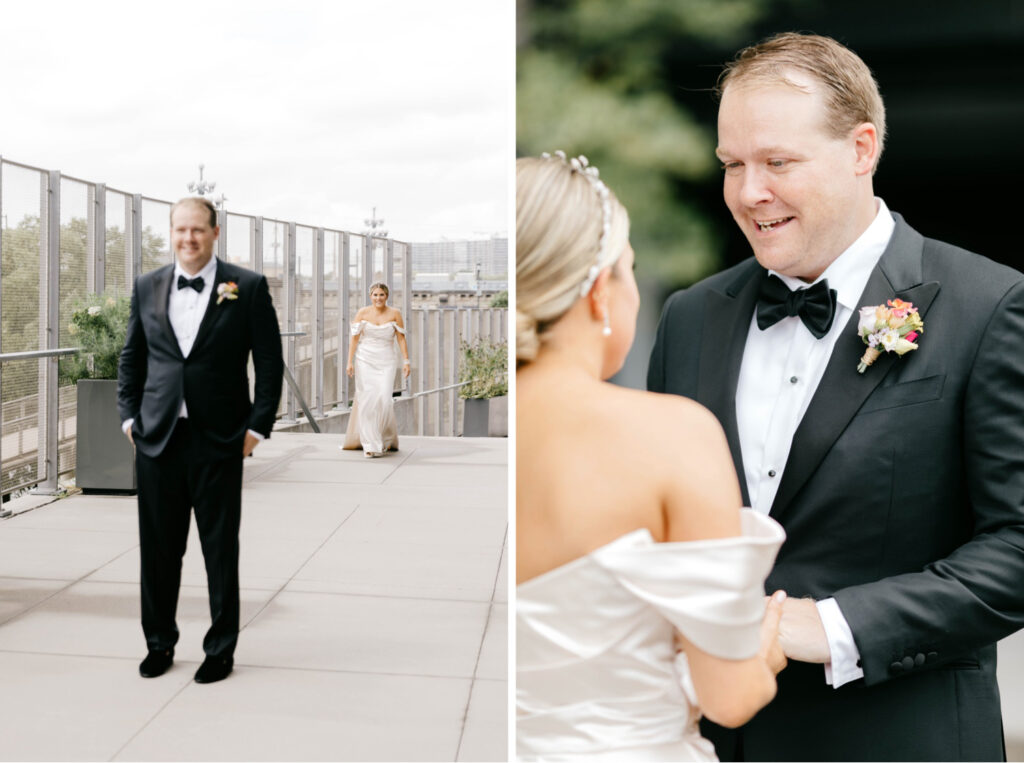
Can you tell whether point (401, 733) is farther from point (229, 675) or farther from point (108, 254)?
point (108, 254)

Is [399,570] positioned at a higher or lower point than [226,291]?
lower

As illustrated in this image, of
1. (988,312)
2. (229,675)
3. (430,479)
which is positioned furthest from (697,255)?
(430,479)

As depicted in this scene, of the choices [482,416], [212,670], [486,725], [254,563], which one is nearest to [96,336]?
[254,563]

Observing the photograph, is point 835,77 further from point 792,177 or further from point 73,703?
point 73,703

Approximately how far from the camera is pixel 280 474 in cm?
646

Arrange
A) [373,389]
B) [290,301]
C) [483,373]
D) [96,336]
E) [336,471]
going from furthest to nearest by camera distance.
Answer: [483,373], [290,301], [373,389], [336,471], [96,336]

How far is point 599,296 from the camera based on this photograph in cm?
162

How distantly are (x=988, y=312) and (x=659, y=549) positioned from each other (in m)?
0.66

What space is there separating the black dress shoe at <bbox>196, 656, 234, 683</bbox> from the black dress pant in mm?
23

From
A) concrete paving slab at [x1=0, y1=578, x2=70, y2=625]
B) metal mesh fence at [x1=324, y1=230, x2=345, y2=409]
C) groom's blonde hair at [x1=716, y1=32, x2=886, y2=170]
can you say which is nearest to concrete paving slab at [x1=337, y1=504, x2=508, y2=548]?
concrete paving slab at [x1=0, y1=578, x2=70, y2=625]

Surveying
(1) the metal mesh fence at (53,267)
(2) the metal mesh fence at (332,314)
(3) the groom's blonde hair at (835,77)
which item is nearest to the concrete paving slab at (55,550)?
(1) the metal mesh fence at (53,267)

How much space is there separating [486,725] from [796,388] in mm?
1853

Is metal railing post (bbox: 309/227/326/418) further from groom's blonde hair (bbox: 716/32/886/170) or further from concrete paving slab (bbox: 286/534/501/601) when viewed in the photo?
groom's blonde hair (bbox: 716/32/886/170)

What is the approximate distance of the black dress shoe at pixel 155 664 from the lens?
330 cm
